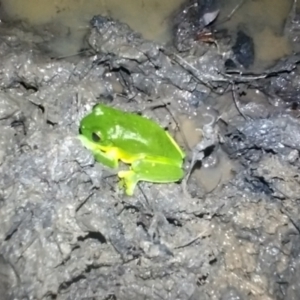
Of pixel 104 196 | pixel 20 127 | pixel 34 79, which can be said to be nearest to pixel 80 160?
pixel 104 196

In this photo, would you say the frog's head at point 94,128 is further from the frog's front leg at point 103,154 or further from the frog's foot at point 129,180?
the frog's foot at point 129,180

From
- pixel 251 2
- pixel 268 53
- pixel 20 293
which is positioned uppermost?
pixel 251 2

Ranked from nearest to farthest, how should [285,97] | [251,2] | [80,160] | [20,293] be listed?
[20,293] → [80,160] → [285,97] → [251,2]

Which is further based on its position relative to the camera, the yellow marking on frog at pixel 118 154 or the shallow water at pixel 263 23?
the shallow water at pixel 263 23

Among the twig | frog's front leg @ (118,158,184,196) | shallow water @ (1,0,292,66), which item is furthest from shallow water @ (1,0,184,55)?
frog's front leg @ (118,158,184,196)

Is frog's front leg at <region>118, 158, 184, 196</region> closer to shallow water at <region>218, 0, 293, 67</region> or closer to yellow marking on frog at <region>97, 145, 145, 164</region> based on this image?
yellow marking on frog at <region>97, 145, 145, 164</region>

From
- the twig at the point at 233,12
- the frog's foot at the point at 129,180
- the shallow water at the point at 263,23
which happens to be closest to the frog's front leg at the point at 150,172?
the frog's foot at the point at 129,180

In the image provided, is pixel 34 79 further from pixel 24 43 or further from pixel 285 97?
pixel 285 97
